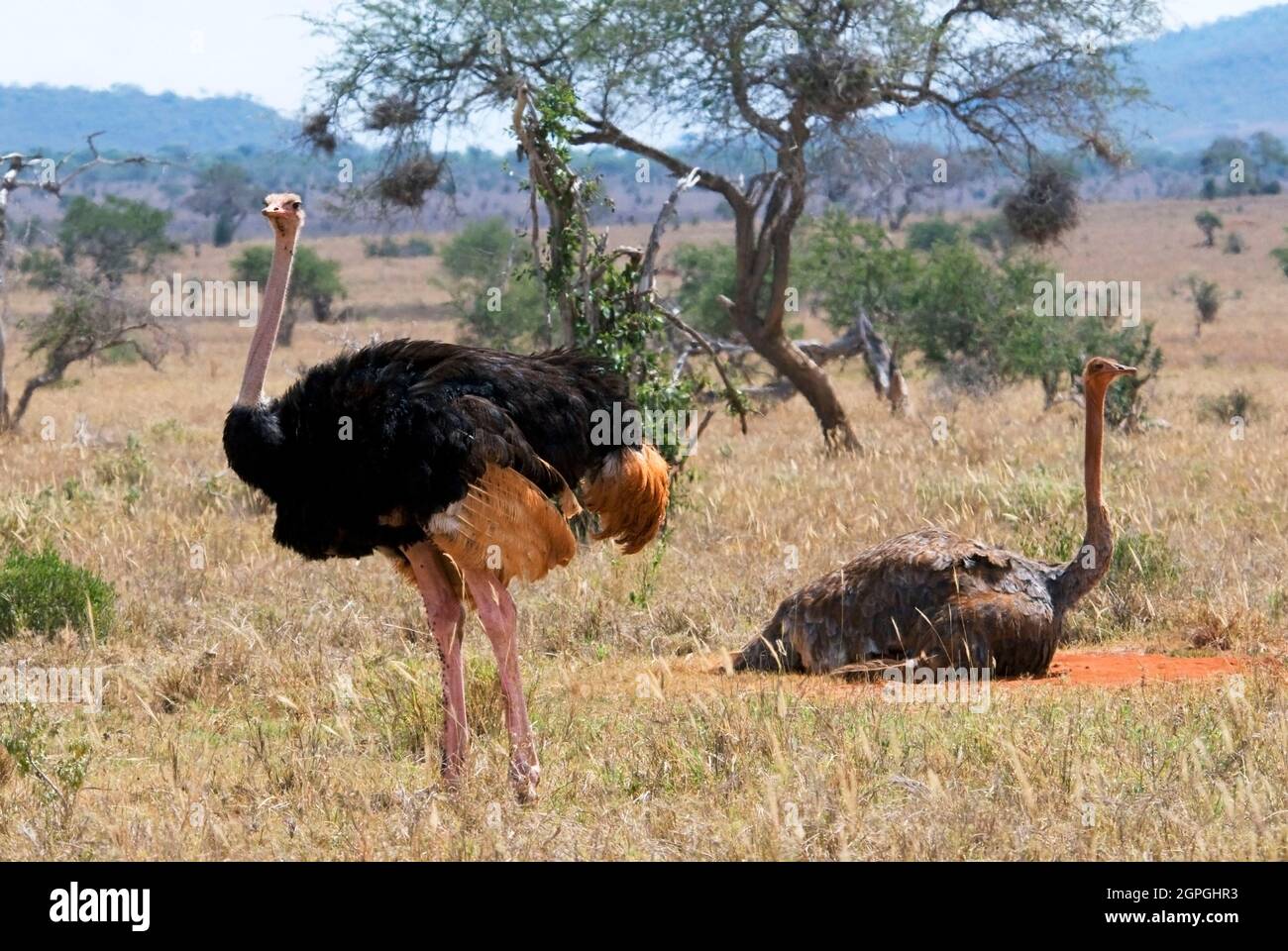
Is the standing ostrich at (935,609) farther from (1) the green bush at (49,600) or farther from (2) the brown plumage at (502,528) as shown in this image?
(1) the green bush at (49,600)

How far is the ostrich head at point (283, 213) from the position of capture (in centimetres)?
620

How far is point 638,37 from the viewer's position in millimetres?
14898

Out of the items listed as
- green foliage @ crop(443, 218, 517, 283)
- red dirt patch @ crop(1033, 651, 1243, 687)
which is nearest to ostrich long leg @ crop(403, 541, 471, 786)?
red dirt patch @ crop(1033, 651, 1243, 687)

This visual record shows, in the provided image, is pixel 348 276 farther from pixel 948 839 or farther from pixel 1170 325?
pixel 948 839

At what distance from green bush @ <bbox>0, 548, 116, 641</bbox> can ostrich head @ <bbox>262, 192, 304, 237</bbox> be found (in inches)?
93.3

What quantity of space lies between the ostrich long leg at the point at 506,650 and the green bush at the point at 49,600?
2.76 metres

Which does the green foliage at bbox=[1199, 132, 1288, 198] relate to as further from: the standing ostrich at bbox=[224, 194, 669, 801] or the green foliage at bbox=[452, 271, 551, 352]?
the standing ostrich at bbox=[224, 194, 669, 801]

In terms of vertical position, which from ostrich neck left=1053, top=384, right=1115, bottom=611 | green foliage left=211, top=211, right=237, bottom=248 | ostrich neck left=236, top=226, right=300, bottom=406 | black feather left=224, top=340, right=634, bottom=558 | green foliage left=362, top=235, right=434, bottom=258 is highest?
green foliage left=211, top=211, right=237, bottom=248

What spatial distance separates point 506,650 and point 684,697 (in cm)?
107

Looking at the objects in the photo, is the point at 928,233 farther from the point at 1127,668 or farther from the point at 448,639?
the point at 448,639

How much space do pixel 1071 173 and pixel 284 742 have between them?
11820mm

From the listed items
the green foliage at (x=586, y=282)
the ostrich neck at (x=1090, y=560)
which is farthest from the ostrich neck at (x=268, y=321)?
the green foliage at (x=586, y=282)

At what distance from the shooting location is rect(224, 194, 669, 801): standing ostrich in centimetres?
544

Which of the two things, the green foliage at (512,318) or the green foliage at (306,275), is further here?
the green foliage at (306,275)
